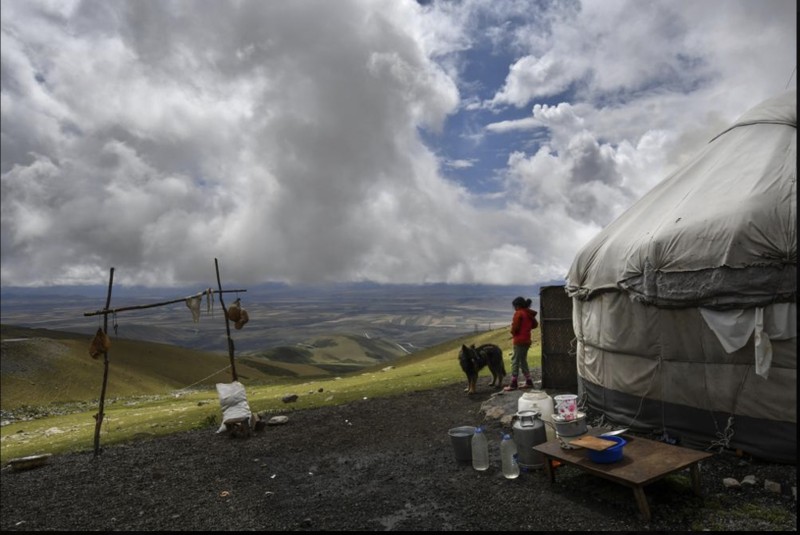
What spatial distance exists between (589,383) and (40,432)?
1937 cm

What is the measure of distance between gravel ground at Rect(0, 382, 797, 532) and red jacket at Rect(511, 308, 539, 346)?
2.11m

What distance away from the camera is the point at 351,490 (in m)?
7.11

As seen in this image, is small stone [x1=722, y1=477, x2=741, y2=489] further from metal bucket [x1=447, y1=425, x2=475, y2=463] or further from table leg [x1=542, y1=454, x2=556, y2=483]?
metal bucket [x1=447, y1=425, x2=475, y2=463]

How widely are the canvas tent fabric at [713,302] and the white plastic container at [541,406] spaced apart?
5.58ft

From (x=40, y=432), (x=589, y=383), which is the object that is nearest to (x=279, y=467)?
(x=589, y=383)

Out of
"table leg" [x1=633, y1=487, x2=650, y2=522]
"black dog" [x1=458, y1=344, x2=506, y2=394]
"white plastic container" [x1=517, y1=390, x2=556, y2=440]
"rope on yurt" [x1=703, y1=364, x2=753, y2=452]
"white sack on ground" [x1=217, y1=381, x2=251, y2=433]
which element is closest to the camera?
"table leg" [x1=633, y1=487, x2=650, y2=522]

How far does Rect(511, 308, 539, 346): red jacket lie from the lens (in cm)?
1171

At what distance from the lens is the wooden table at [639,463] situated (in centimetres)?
521

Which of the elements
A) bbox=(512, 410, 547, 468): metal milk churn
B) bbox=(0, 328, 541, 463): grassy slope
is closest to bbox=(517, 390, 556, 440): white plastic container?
bbox=(512, 410, 547, 468): metal milk churn

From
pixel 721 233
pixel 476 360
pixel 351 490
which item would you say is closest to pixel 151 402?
pixel 476 360

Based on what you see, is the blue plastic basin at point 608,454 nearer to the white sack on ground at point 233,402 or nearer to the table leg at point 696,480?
the table leg at point 696,480

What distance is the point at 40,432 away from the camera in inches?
709

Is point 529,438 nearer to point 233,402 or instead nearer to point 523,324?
point 523,324

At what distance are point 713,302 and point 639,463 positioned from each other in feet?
8.79
